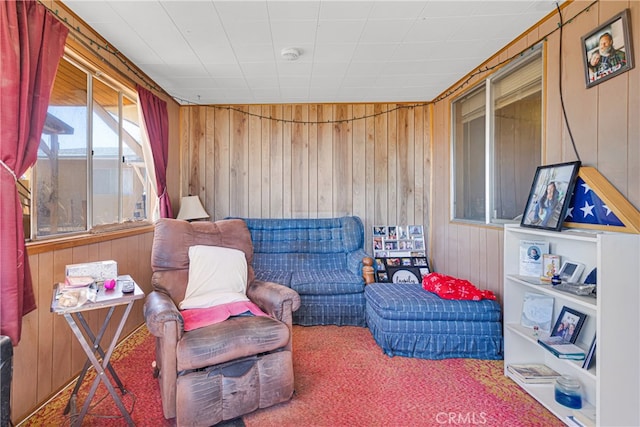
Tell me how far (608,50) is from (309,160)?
2.74 m

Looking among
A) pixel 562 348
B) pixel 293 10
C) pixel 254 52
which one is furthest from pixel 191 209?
pixel 562 348

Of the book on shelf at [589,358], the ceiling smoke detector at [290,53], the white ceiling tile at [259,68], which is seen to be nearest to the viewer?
the book on shelf at [589,358]

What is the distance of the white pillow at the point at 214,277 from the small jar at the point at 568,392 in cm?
195

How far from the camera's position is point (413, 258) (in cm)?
362

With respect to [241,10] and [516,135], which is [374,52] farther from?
[516,135]

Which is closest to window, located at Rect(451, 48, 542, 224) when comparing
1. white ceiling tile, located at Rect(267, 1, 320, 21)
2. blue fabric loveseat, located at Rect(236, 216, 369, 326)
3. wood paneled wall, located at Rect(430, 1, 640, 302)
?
wood paneled wall, located at Rect(430, 1, 640, 302)

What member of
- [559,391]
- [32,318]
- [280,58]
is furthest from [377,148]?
[32,318]

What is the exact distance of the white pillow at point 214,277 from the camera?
6.62ft

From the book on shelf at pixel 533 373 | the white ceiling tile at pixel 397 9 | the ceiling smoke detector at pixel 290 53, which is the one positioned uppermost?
the white ceiling tile at pixel 397 9

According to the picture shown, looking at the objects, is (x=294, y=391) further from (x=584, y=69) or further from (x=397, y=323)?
(x=584, y=69)

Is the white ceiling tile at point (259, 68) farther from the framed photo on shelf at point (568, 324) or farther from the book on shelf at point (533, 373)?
the book on shelf at point (533, 373)

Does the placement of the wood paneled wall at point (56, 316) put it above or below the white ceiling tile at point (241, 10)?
below

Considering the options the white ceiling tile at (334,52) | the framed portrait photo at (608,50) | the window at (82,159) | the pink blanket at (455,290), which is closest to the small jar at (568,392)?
the pink blanket at (455,290)

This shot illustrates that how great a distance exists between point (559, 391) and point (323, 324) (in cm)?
178
